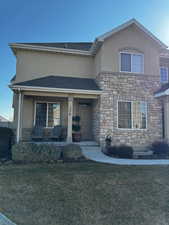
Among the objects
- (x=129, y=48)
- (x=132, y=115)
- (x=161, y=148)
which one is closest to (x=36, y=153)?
(x=132, y=115)

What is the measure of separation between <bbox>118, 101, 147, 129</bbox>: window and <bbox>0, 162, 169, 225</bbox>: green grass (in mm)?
4754

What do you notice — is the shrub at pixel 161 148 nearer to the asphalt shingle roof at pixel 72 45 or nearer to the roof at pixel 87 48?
the roof at pixel 87 48

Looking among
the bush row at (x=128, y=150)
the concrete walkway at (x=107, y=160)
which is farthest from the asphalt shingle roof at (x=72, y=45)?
the bush row at (x=128, y=150)

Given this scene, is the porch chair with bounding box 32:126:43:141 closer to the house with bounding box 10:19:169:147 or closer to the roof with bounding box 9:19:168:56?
the house with bounding box 10:19:169:147

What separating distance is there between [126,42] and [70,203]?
10.2 meters

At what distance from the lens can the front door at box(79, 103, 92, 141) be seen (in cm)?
1242

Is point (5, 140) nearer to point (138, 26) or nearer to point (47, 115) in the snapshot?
point (47, 115)

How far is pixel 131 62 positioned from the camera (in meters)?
11.4

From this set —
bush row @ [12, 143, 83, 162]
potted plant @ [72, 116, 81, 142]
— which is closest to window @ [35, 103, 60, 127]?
potted plant @ [72, 116, 81, 142]

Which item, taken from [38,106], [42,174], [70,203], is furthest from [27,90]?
[70,203]

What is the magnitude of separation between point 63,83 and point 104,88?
2562mm

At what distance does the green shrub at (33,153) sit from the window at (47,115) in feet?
13.0

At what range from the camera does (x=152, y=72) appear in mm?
11547

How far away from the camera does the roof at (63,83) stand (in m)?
10.4
